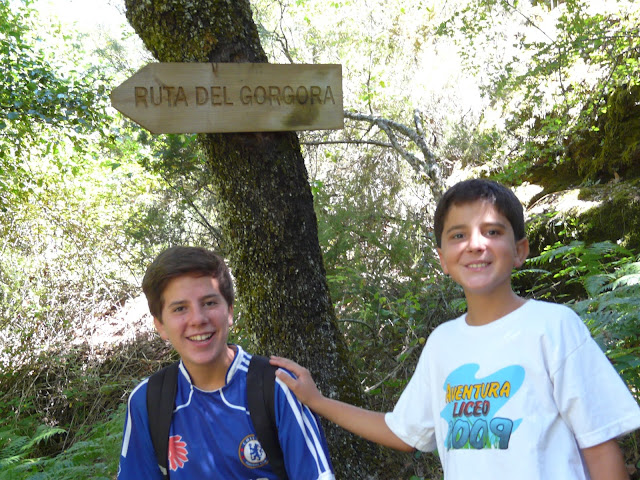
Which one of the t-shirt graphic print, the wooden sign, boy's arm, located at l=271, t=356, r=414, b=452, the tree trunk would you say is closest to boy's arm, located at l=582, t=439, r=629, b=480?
the t-shirt graphic print

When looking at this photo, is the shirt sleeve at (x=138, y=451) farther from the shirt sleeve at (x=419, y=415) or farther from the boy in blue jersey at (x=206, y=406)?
the shirt sleeve at (x=419, y=415)

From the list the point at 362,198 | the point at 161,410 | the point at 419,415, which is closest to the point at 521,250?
the point at 419,415

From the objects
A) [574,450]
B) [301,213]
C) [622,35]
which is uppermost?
[622,35]

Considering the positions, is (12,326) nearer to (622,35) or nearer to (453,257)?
(453,257)

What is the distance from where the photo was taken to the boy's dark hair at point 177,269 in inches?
75.7

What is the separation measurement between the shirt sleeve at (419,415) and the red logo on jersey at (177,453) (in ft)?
2.20

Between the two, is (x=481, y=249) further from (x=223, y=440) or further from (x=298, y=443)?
(x=223, y=440)

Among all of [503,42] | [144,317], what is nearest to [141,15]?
[144,317]

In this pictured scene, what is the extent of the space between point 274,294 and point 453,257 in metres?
1.54

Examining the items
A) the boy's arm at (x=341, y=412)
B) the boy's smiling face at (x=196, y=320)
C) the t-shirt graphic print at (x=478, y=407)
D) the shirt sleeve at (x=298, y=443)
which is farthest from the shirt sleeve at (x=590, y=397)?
the boy's smiling face at (x=196, y=320)

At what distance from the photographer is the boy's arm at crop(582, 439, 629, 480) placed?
1385mm

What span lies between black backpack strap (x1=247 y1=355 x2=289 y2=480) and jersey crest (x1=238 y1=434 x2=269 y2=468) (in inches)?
0.9

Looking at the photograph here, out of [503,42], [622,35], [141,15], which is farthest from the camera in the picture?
[503,42]

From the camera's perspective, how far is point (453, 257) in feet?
5.59
